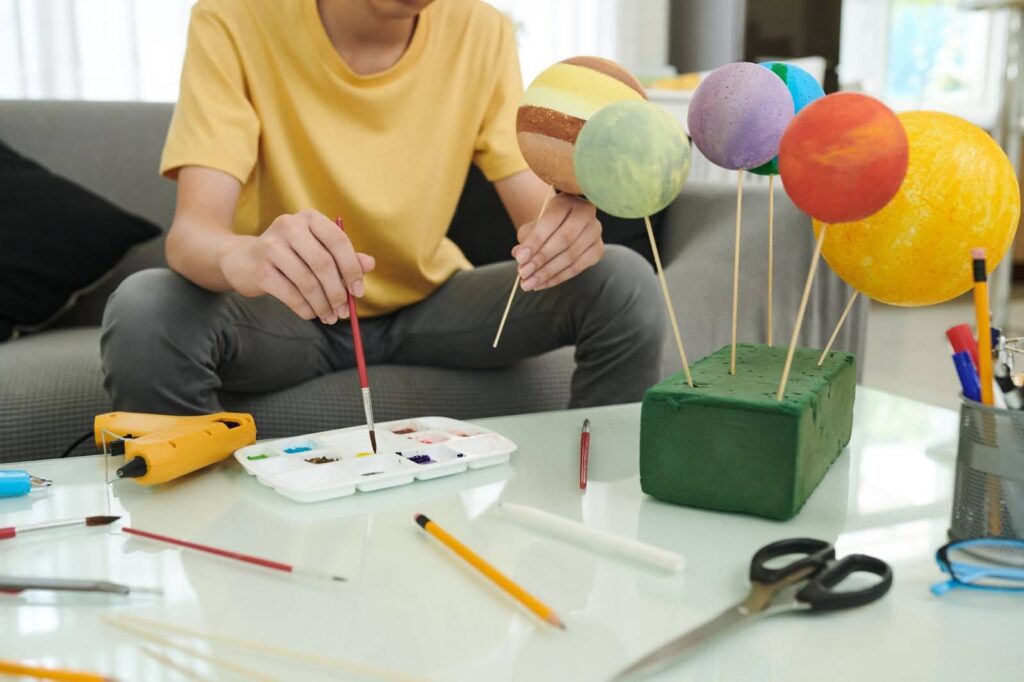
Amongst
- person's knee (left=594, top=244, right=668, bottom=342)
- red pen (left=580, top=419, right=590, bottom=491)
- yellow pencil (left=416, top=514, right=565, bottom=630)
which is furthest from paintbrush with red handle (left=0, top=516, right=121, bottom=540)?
person's knee (left=594, top=244, right=668, bottom=342)

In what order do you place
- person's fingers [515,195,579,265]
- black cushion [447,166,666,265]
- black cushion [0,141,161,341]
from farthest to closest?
black cushion [447,166,666,265]
black cushion [0,141,161,341]
person's fingers [515,195,579,265]

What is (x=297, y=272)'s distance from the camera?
854 millimetres

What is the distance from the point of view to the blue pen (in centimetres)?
63

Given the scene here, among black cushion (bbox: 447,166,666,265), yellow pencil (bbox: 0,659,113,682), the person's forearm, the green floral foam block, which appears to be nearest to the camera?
yellow pencil (bbox: 0,659,113,682)

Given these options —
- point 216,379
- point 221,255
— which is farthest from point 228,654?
point 216,379

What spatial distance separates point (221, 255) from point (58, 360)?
0.47 m

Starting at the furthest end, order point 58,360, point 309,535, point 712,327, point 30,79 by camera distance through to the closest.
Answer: point 30,79, point 712,327, point 58,360, point 309,535

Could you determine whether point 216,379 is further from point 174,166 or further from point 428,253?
point 428,253

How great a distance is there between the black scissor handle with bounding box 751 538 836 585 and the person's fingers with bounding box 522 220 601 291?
439 millimetres

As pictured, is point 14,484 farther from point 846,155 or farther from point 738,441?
point 846,155

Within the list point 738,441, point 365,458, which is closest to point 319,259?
point 365,458

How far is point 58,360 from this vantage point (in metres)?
1.35

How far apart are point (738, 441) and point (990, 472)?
169 mm

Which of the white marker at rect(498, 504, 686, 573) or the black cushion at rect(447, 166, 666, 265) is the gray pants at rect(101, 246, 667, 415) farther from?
the white marker at rect(498, 504, 686, 573)
